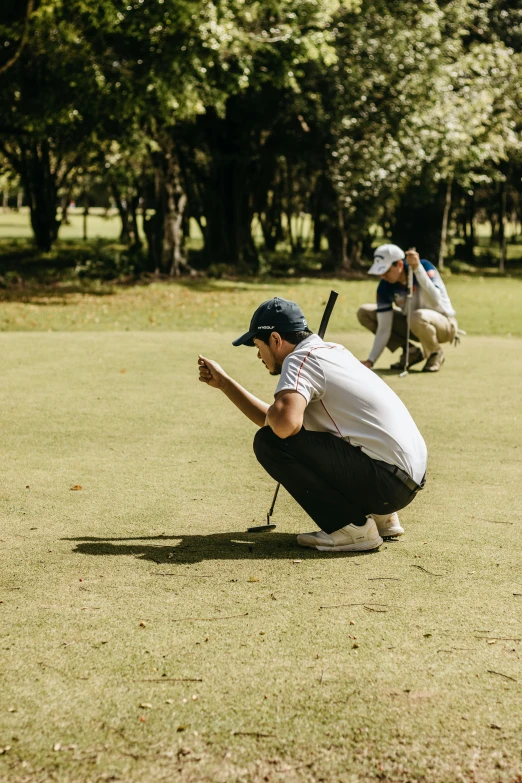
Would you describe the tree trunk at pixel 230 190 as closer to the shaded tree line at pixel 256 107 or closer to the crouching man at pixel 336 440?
the shaded tree line at pixel 256 107

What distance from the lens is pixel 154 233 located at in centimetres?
2845

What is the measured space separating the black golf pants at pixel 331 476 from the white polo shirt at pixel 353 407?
0.08 m

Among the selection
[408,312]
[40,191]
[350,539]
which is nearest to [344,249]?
[40,191]

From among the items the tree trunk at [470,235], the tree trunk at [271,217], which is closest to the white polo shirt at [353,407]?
→ the tree trunk at [470,235]

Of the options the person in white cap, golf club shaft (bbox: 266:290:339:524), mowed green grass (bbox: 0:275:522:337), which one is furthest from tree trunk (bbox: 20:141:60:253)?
golf club shaft (bbox: 266:290:339:524)

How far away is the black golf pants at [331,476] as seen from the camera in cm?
512

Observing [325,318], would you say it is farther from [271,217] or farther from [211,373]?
[271,217]

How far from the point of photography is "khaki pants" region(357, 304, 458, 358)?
39.9 feet

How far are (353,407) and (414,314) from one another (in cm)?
726

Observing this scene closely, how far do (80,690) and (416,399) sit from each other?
23.4 ft

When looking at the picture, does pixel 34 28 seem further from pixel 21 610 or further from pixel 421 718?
pixel 421 718

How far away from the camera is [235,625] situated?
423 centimetres

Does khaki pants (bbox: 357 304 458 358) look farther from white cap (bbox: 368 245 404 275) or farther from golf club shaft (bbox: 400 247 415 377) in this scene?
white cap (bbox: 368 245 404 275)

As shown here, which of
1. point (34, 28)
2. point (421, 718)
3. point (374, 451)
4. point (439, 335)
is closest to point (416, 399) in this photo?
point (439, 335)
